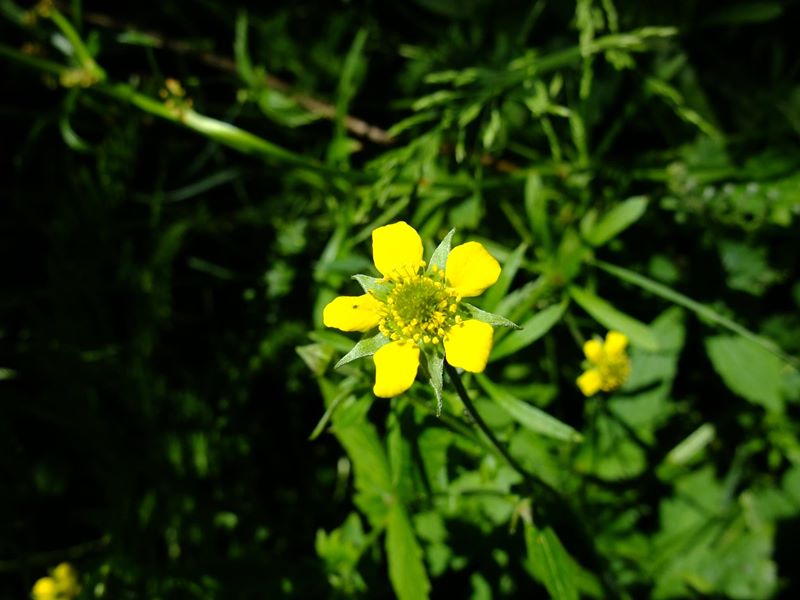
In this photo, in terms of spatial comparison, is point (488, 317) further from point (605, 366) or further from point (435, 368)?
point (605, 366)

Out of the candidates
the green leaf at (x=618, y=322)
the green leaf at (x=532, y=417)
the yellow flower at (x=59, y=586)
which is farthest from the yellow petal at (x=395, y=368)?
the yellow flower at (x=59, y=586)

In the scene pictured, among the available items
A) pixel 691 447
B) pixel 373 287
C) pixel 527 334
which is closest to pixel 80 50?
pixel 373 287

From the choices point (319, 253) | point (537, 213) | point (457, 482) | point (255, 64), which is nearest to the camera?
point (457, 482)

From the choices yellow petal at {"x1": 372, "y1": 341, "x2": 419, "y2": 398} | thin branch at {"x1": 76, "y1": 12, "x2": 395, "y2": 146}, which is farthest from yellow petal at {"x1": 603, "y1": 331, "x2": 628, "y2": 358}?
thin branch at {"x1": 76, "y1": 12, "x2": 395, "y2": 146}

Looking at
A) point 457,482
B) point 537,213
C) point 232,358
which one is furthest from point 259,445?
point 537,213

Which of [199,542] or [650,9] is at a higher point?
[650,9]

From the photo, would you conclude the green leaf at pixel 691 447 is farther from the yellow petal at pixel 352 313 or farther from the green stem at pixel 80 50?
the green stem at pixel 80 50

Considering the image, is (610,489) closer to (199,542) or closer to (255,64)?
(199,542)
